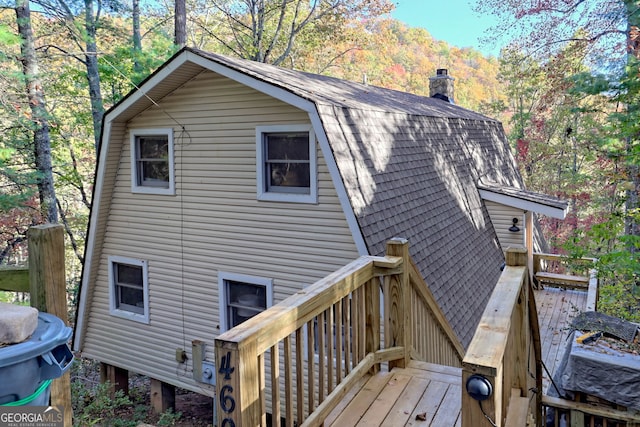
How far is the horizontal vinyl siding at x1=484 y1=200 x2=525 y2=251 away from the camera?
34.5ft

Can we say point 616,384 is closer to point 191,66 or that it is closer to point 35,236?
point 35,236

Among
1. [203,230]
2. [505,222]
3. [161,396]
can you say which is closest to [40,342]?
[203,230]

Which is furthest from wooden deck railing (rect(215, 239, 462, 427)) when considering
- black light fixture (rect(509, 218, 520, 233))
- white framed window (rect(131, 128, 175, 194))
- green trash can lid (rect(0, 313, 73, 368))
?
black light fixture (rect(509, 218, 520, 233))

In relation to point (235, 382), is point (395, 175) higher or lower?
higher

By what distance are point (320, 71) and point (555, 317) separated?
16.9 meters

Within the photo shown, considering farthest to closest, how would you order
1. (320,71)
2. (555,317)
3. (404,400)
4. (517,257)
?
1. (320,71)
2. (555,317)
3. (404,400)
4. (517,257)

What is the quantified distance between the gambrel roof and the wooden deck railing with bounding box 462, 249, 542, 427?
292cm

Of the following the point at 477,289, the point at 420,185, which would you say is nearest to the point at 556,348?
the point at 477,289

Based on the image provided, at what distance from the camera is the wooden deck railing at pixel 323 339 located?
188 centimetres

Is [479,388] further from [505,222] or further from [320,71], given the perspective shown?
[320,71]

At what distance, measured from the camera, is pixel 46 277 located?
7.20 ft

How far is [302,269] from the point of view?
7484mm

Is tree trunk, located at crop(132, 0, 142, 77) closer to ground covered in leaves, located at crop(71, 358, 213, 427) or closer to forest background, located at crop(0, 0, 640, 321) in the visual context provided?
forest background, located at crop(0, 0, 640, 321)
